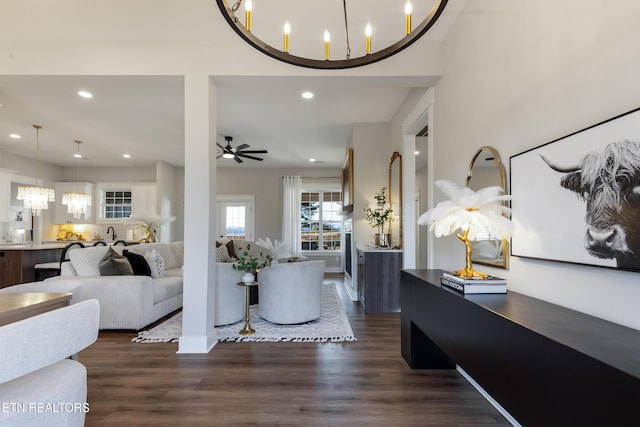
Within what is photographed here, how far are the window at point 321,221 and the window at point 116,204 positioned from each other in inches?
181

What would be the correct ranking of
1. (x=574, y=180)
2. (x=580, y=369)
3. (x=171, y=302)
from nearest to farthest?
(x=580, y=369)
(x=574, y=180)
(x=171, y=302)

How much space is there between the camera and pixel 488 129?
2.33m

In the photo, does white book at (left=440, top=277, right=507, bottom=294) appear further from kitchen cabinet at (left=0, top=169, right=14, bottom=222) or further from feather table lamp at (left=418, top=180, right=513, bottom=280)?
kitchen cabinet at (left=0, top=169, right=14, bottom=222)

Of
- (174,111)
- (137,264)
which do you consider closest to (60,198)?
(174,111)

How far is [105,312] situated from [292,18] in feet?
11.9

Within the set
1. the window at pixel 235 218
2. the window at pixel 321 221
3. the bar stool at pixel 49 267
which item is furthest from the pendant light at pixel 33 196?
the window at pixel 321 221

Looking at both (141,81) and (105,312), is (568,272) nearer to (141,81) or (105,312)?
(141,81)

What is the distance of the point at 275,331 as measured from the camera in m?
3.68

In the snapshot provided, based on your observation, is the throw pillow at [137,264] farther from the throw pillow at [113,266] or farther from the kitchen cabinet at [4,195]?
the kitchen cabinet at [4,195]

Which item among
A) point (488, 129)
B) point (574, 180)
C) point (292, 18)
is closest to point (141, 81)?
point (292, 18)

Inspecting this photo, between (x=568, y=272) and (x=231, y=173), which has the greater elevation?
(x=231, y=173)

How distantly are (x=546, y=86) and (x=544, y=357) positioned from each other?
53.3 inches

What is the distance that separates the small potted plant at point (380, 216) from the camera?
477 centimetres

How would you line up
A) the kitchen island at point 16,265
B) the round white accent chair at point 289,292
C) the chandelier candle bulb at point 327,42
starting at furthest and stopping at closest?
the kitchen island at point 16,265 → the round white accent chair at point 289,292 → the chandelier candle bulb at point 327,42
